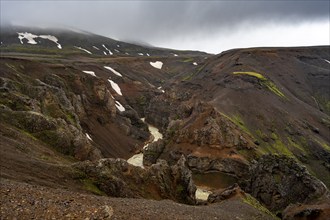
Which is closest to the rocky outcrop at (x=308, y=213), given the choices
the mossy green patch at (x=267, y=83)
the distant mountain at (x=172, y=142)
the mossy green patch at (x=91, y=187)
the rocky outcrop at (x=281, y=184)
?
the distant mountain at (x=172, y=142)

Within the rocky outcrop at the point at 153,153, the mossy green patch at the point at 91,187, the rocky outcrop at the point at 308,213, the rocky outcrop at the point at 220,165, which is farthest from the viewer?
the rocky outcrop at the point at 153,153

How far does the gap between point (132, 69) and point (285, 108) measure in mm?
84803

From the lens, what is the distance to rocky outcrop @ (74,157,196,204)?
108 ft

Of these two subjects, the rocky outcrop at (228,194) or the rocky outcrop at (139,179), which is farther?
the rocky outcrop at (228,194)

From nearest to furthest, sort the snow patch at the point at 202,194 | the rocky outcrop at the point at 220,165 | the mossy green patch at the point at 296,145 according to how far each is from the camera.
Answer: the snow patch at the point at 202,194, the rocky outcrop at the point at 220,165, the mossy green patch at the point at 296,145

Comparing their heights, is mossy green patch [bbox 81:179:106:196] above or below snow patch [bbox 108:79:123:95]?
above

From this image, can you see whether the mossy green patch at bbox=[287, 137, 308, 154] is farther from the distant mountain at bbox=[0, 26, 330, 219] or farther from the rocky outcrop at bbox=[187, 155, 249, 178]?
the rocky outcrop at bbox=[187, 155, 249, 178]

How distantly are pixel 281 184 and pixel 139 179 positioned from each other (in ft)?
68.3

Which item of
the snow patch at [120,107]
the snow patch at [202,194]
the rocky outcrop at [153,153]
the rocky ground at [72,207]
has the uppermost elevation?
the rocky ground at [72,207]

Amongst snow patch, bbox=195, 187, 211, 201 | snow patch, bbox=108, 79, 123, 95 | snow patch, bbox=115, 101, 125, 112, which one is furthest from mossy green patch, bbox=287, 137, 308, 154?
snow patch, bbox=108, 79, 123, 95

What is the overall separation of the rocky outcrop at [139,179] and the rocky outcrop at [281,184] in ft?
38.0

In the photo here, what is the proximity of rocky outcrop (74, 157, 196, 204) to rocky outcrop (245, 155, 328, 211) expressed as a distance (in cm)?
1159

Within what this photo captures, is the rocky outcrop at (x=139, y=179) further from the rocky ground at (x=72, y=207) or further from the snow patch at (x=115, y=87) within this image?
the snow patch at (x=115, y=87)

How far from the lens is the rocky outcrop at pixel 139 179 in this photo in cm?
3278
